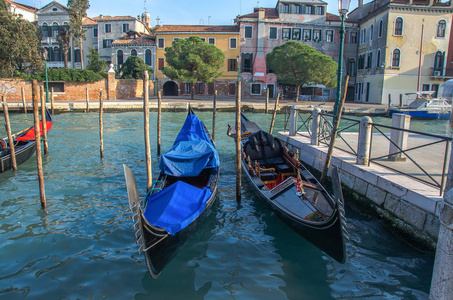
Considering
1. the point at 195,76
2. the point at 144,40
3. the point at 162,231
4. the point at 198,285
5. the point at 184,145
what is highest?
the point at 144,40

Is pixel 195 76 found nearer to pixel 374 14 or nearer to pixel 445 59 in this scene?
pixel 374 14

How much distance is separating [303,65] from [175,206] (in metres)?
20.6

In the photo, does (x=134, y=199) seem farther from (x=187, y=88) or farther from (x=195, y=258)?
(x=187, y=88)

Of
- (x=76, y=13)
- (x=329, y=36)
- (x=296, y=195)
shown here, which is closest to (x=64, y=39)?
(x=76, y=13)

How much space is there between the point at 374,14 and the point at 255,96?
1041cm

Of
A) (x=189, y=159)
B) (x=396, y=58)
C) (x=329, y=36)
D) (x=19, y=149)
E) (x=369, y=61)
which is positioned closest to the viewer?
(x=189, y=159)

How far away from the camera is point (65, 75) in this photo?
2378 cm

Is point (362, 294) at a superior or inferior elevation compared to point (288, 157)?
inferior

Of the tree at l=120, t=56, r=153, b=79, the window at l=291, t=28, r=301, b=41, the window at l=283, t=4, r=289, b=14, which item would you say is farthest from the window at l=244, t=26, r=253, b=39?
the tree at l=120, t=56, r=153, b=79

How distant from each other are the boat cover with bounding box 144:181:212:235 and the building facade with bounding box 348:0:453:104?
71.6 feet

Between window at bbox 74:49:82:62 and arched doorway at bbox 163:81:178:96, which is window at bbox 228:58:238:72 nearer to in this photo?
arched doorway at bbox 163:81:178:96

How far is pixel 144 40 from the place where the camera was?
98.6 feet

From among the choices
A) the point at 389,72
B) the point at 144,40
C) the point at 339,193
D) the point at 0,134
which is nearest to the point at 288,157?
the point at 339,193

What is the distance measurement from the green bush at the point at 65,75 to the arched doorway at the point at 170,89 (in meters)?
6.87
